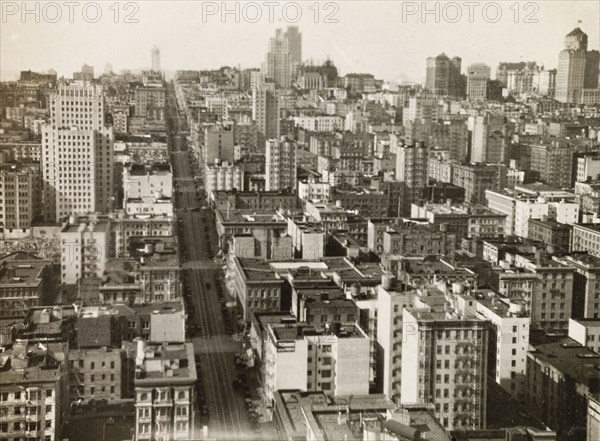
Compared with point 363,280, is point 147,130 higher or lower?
higher

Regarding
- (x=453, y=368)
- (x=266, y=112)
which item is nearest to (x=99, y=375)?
(x=453, y=368)

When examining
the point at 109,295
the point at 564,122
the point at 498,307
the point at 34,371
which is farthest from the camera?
the point at 564,122

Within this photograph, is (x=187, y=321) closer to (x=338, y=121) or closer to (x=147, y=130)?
(x=147, y=130)

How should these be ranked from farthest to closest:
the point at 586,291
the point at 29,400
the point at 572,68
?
the point at 572,68
the point at 586,291
the point at 29,400

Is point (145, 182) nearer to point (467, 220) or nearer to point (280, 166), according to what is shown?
point (280, 166)

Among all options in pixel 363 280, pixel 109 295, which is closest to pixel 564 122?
pixel 363 280

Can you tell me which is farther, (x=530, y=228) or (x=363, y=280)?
(x=530, y=228)
